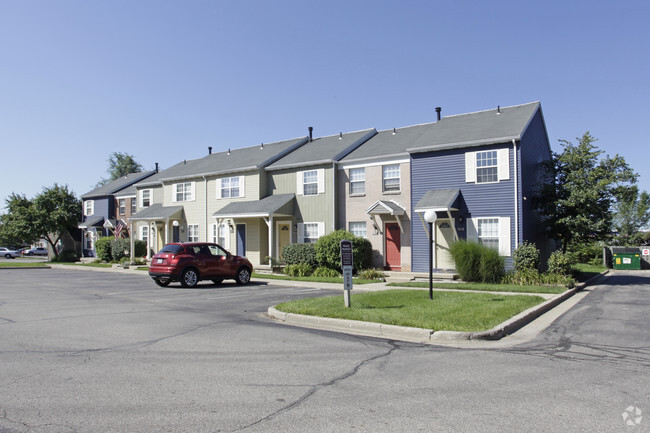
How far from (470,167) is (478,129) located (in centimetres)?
214

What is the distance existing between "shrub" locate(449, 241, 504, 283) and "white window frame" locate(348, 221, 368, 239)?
19.0 ft

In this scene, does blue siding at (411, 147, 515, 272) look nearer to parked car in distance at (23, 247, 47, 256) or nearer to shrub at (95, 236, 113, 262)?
shrub at (95, 236, 113, 262)

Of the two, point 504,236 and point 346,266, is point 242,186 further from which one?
point 346,266

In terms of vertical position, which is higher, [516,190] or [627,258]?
[516,190]

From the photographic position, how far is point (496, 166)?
18672 mm

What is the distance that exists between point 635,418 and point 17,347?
789 cm

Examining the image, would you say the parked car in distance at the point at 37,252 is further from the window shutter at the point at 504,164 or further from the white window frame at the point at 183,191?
the window shutter at the point at 504,164

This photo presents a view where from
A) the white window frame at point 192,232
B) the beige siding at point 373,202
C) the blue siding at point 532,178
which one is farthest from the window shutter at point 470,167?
the white window frame at point 192,232

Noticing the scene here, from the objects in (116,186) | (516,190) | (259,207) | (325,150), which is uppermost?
(325,150)

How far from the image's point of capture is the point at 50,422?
4.15 meters

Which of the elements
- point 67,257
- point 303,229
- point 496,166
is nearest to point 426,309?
point 496,166

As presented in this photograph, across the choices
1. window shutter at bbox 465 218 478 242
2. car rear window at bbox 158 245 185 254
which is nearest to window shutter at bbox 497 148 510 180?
window shutter at bbox 465 218 478 242

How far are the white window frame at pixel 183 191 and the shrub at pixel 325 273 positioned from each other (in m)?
12.3

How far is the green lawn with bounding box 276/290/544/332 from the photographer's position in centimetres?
873
